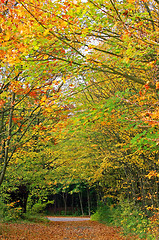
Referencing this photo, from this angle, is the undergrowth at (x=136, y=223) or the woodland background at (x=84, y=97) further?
the undergrowth at (x=136, y=223)

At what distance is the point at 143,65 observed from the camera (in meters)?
5.32

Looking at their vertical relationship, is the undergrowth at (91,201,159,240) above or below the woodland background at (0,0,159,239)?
below

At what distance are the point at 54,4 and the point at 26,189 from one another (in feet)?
44.3

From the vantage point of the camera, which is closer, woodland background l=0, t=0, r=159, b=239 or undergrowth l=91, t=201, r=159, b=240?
woodland background l=0, t=0, r=159, b=239

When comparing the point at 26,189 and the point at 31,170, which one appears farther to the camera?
the point at 26,189

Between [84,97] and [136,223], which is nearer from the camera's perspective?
[84,97]

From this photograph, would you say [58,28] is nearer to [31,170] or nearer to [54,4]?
[54,4]

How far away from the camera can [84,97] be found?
29.4 ft

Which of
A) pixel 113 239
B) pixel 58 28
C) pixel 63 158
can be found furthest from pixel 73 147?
pixel 58 28

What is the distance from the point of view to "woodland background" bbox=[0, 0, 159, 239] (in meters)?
4.18

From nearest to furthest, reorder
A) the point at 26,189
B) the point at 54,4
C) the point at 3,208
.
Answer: the point at 54,4 → the point at 3,208 → the point at 26,189

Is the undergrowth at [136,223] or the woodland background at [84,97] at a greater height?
the woodland background at [84,97]

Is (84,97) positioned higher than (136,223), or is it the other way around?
(84,97)

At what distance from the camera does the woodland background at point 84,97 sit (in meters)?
4.18
